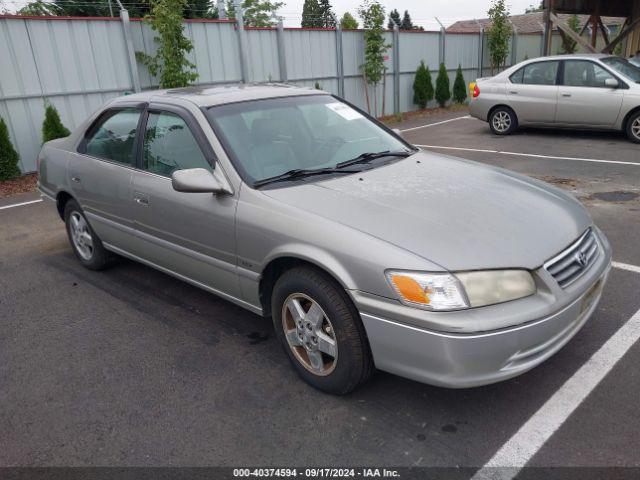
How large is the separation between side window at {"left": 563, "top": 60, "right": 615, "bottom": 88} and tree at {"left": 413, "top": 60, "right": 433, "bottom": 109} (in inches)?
305

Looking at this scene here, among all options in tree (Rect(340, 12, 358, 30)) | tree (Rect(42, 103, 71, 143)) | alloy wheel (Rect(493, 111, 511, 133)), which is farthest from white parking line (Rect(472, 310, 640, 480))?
tree (Rect(340, 12, 358, 30))

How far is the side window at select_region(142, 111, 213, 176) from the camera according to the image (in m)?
3.66

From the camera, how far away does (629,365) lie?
3.16 metres

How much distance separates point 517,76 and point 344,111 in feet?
26.4

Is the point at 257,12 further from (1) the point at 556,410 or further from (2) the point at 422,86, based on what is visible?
(1) the point at 556,410

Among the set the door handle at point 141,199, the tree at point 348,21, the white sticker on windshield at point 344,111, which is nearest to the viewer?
the door handle at point 141,199

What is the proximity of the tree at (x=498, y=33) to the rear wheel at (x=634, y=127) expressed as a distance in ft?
39.1

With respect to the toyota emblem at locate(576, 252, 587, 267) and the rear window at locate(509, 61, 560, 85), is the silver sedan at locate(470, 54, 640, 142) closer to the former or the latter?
the rear window at locate(509, 61, 560, 85)

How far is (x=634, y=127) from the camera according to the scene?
9781mm

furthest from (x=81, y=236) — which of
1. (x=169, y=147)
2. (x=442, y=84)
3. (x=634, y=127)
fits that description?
(x=442, y=84)

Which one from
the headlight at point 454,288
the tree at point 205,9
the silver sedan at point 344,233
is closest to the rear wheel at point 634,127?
the silver sedan at point 344,233

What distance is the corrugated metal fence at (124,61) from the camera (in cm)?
981

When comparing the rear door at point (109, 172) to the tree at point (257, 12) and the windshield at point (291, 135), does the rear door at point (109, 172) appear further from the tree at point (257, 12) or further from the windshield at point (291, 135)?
the tree at point (257, 12)

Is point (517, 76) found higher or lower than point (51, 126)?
higher
